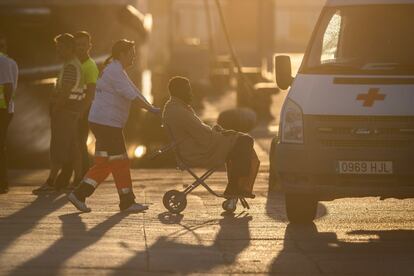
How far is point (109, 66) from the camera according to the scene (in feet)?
46.4

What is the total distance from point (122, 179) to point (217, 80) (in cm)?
4220

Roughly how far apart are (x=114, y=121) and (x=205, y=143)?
0.93 m

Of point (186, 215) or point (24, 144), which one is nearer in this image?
point (186, 215)

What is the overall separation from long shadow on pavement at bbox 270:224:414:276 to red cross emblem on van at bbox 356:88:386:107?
3.77ft

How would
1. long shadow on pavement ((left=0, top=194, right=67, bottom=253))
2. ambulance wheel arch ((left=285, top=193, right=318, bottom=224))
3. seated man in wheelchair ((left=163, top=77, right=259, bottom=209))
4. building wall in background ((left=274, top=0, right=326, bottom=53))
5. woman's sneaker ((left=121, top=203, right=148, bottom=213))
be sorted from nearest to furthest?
1. long shadow on pavement ((left=0, top=194, right=67, bottom=253))
2. ambulance wheel arch ((left=285, top=193, right=318, bottom=224))
3. seated man in wheelchair ((left=163, top=77, right=259, bottom=209))
4. woman's sneaker ((left=121, top=203, right=148, bottom=213))
5. building wall in background ((left=274, top=0, right=326, bottom=53))

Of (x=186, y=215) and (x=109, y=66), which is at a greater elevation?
(x=109, y=66)

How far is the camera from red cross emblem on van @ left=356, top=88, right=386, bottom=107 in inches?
504

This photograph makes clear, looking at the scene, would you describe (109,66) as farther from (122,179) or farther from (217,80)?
(217,80)

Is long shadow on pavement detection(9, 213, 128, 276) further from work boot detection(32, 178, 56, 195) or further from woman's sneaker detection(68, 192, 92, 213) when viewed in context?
work boot detection(32, 178, 56, 195)

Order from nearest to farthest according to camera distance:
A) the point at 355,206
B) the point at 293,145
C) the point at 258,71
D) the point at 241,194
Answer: the point at 293,145, the point at 241,194, the point at 355,206, the point at 258,71

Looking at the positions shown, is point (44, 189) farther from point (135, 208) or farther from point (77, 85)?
point (135, 208)


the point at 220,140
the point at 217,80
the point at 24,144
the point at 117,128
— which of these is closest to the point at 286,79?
the point at 220,140

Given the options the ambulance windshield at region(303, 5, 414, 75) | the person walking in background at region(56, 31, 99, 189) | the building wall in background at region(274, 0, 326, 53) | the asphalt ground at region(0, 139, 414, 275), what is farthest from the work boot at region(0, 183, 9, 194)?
the building wall in background at region(274, 0, 326, 53)

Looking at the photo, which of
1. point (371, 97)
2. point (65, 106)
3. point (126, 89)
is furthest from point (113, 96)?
point (371, 97)
